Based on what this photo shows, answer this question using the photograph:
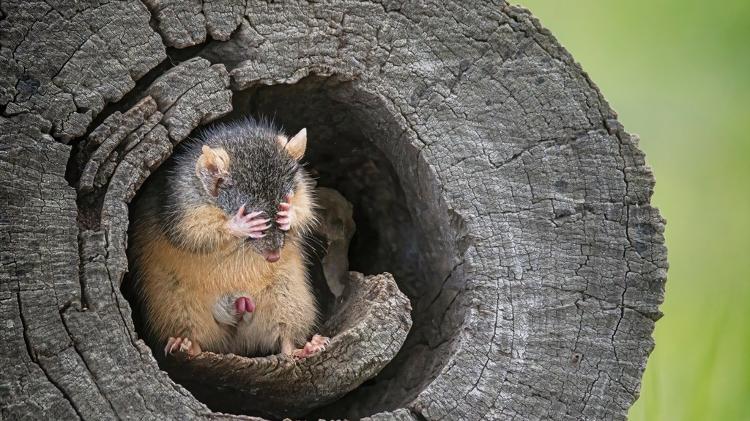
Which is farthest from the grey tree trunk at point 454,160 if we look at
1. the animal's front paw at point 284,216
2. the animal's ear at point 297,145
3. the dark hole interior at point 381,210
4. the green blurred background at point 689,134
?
the green blurred background at point 689,134

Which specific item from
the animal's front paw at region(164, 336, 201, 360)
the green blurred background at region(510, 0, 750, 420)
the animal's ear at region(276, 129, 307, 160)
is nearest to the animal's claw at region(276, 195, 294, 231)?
the animal's ear at region(276, 129, 307, 160)

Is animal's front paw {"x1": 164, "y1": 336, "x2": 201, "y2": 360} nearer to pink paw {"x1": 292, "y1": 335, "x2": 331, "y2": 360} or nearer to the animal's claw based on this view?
pink paw {"x1": 292, "y1": 335, "x2": 331, "y2": 360}

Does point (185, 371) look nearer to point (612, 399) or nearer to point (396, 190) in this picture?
point (396, 190)

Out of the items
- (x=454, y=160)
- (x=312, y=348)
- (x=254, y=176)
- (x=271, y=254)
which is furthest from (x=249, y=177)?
(x=454, y=160)

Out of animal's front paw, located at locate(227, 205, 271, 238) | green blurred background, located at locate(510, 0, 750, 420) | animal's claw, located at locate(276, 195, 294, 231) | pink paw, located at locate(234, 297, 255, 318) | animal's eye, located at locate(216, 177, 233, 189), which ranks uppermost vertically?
green blurred background, located at locate(510, 0, 750, 420)

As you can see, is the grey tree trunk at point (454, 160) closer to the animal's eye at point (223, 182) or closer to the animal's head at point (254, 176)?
the animal's head at point (254, 176)

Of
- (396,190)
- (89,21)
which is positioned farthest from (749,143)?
(89,21)
